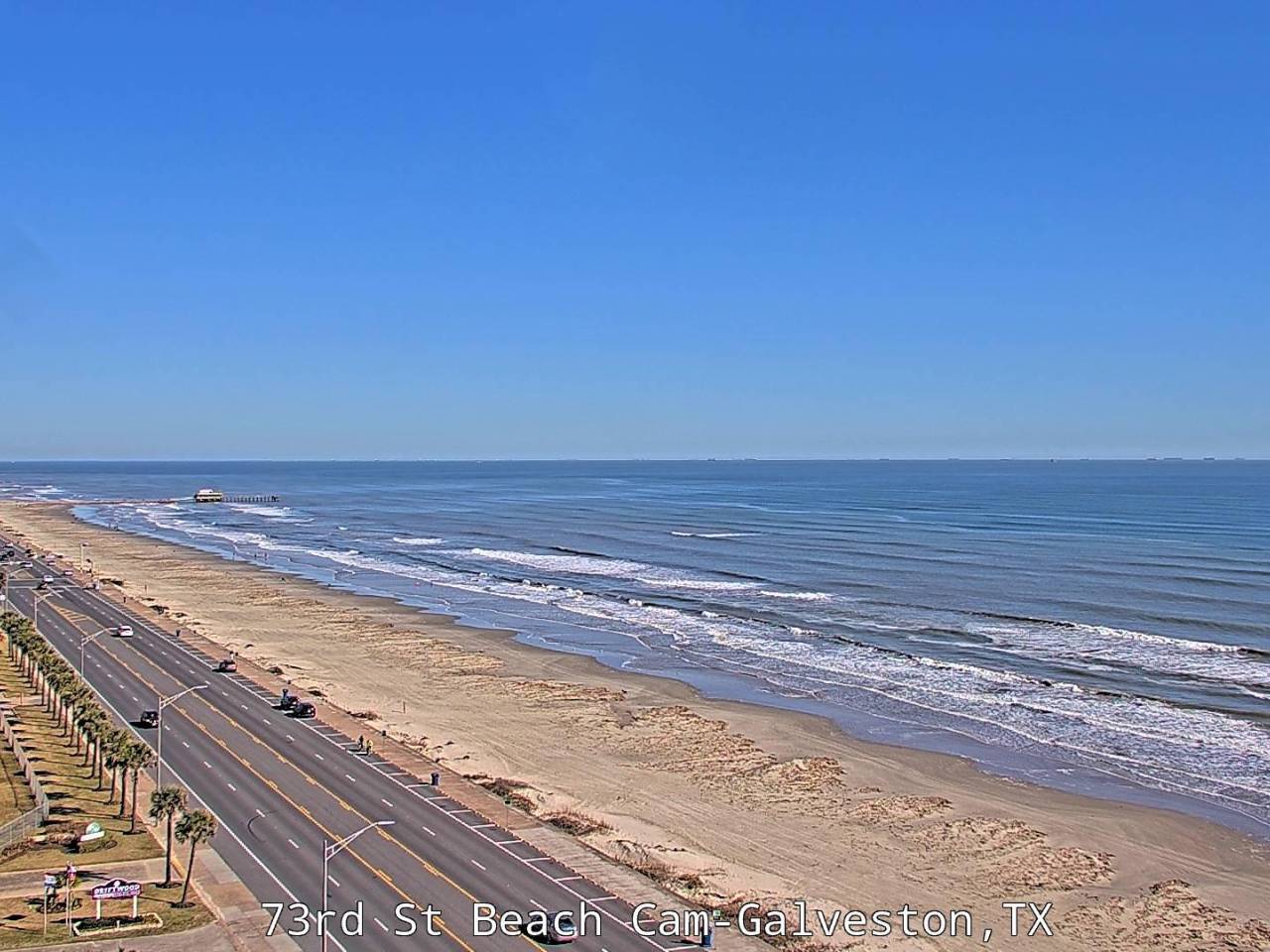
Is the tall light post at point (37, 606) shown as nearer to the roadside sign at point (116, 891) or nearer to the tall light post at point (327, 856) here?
the tall light post at point (327, 856)

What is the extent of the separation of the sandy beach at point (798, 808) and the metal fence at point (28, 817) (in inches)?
766

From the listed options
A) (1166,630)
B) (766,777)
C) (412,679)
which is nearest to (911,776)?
(766,777)

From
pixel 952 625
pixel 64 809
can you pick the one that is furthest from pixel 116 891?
pixel 952 625

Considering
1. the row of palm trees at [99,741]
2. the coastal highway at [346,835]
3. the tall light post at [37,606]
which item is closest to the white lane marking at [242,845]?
A: the coastal highway at [346,835]

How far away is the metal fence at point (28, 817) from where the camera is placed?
4494cm

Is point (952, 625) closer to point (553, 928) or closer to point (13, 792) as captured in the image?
point (553, 928)

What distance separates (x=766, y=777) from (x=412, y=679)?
33.6 meters

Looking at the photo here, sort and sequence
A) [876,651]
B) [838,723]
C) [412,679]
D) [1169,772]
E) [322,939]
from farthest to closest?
[876,651]
[412,679]
[838,723]
[1169,772]
[322,939]

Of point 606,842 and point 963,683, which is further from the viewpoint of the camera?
point 963,683

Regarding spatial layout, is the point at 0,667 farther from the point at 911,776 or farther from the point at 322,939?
the point at 911,776

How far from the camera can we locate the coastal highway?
39062 millimetres

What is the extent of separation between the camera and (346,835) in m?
47.1

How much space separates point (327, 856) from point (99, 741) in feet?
81.3

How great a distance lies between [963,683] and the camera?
78562 millimetres
